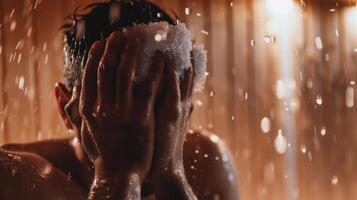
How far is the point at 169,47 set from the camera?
88 centimetres

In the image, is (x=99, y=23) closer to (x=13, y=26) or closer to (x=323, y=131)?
(x=13, y=26)

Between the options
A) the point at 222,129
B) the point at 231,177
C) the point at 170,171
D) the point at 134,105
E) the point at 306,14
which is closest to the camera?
the point at 134,105

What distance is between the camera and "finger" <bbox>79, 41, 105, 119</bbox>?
83 cm

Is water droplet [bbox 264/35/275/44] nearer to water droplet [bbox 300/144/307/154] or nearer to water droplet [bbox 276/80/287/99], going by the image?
water droplet [bbox 276/80/287/99]

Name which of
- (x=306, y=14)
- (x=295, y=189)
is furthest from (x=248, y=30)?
(x=295, y=189)

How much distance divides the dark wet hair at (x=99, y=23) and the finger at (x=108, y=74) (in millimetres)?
206

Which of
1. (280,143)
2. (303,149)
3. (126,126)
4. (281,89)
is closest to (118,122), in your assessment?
(126,126)

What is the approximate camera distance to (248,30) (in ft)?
9.44

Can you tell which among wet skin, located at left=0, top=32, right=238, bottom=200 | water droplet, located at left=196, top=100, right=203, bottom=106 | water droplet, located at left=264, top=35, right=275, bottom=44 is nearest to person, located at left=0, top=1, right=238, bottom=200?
wet skin, located at left=0, top=32, right=238, bottom=200

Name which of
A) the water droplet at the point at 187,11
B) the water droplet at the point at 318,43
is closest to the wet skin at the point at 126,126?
the water droplet at the point at 187,11

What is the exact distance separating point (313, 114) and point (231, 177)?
6.33ft

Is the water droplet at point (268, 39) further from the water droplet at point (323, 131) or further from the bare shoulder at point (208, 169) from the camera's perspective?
the bare shoulder at point (208, 169)

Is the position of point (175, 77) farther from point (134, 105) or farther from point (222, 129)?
point (222, 129)

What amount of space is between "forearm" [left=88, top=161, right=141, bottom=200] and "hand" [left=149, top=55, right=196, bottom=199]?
0.14 feet
